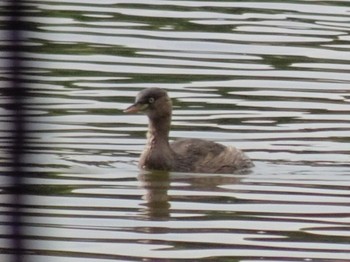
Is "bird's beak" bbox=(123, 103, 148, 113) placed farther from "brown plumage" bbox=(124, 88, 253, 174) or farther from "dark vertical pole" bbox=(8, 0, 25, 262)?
"dark vertical pole" bbox=(8, 0, 25, 262)

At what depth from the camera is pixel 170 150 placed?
10.7 m

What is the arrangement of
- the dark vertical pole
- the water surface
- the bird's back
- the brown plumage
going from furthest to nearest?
the brown plumage, the bird's back, the water surface, the dark vertical pole

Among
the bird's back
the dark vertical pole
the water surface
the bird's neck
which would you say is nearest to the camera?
the dark vertical pole

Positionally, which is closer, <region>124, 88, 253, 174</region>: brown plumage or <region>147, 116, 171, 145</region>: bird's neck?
<region>124, 88, 253, 174</region>: brown plumage

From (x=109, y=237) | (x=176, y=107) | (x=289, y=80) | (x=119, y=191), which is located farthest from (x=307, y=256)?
(x=289, y=80)

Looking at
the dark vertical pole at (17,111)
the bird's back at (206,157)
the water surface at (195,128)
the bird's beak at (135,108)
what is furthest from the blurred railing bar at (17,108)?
the bird's beak at (135,108)

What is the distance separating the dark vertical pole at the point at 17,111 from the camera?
1.54 meters

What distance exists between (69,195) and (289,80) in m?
4.44

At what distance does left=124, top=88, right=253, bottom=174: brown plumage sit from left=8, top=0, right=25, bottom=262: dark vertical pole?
8.33 metres

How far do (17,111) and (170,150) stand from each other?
9.17 m

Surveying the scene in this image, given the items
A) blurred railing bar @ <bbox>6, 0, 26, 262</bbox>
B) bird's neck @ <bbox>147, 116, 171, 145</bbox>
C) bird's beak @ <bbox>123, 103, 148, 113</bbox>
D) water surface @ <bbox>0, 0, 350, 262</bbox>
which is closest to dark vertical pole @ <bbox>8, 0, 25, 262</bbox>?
blurred railing bar @ <bbox>6, 0, 26, 262</bbox>

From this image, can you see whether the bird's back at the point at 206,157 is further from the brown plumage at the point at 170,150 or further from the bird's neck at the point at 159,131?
the bird's neck at the point at 159,131

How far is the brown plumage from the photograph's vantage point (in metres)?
10.1

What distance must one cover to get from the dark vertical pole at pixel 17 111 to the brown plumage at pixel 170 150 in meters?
8.33
